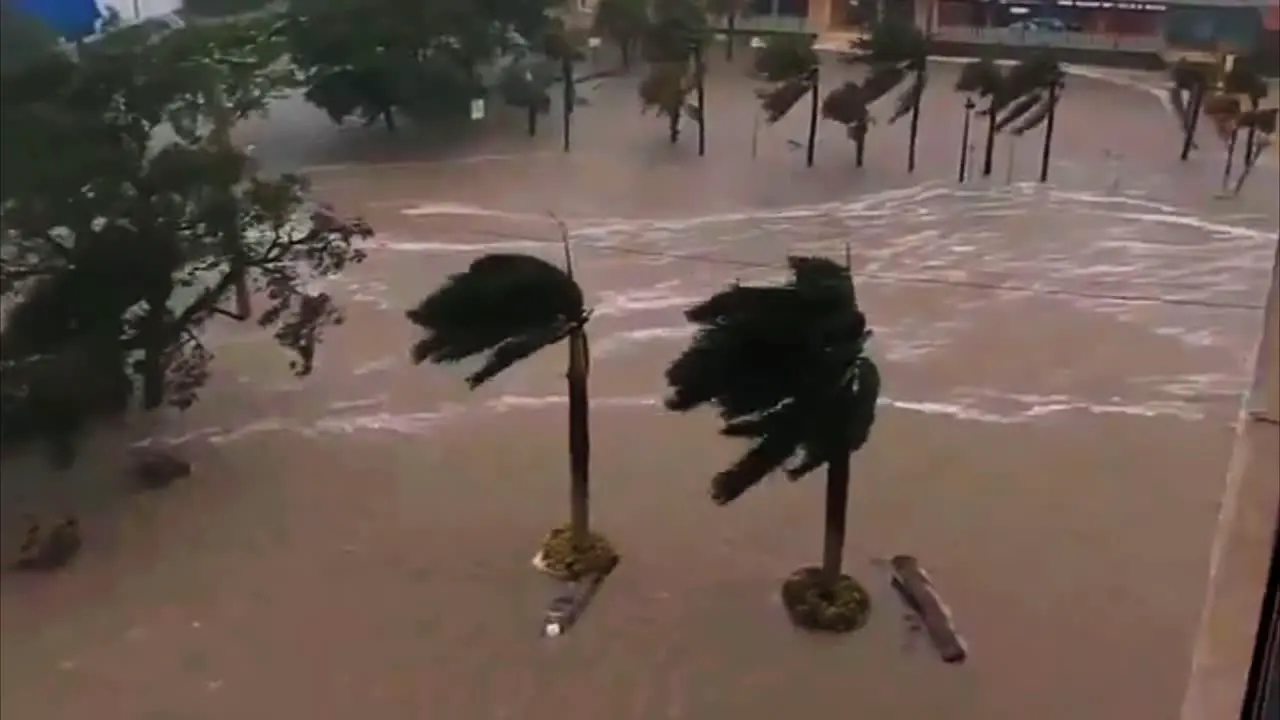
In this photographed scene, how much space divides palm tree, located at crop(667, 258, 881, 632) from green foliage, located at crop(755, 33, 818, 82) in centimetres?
19

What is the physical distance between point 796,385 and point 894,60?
1.22 ft

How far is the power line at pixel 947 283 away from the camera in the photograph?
1.20 metres

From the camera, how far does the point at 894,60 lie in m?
1.25

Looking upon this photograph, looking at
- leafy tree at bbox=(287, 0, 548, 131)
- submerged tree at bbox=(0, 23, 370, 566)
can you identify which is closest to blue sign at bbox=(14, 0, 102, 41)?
submerged tree at bbox=(0, 23, 370, 566)

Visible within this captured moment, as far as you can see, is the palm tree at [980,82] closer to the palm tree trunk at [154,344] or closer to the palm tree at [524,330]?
the palm tree at [524,330]

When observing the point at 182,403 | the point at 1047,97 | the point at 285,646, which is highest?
the point at 1047,97

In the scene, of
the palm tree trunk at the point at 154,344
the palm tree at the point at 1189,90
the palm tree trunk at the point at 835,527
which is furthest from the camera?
the palm tree at the point at 1189,90

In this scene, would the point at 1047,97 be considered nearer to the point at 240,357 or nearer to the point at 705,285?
the point at 705,285

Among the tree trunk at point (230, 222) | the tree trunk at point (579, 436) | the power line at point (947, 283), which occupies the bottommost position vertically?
the tree trunk at point (579, 436)

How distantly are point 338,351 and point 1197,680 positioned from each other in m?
0.69

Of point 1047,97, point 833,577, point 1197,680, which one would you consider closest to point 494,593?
point 833,577

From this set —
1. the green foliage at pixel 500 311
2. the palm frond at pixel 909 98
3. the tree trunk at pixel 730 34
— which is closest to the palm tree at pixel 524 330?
the green foliage at pixel 500 311

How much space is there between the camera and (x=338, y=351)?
1.20 meters

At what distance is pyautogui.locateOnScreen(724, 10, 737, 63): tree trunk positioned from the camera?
1.18 meters
